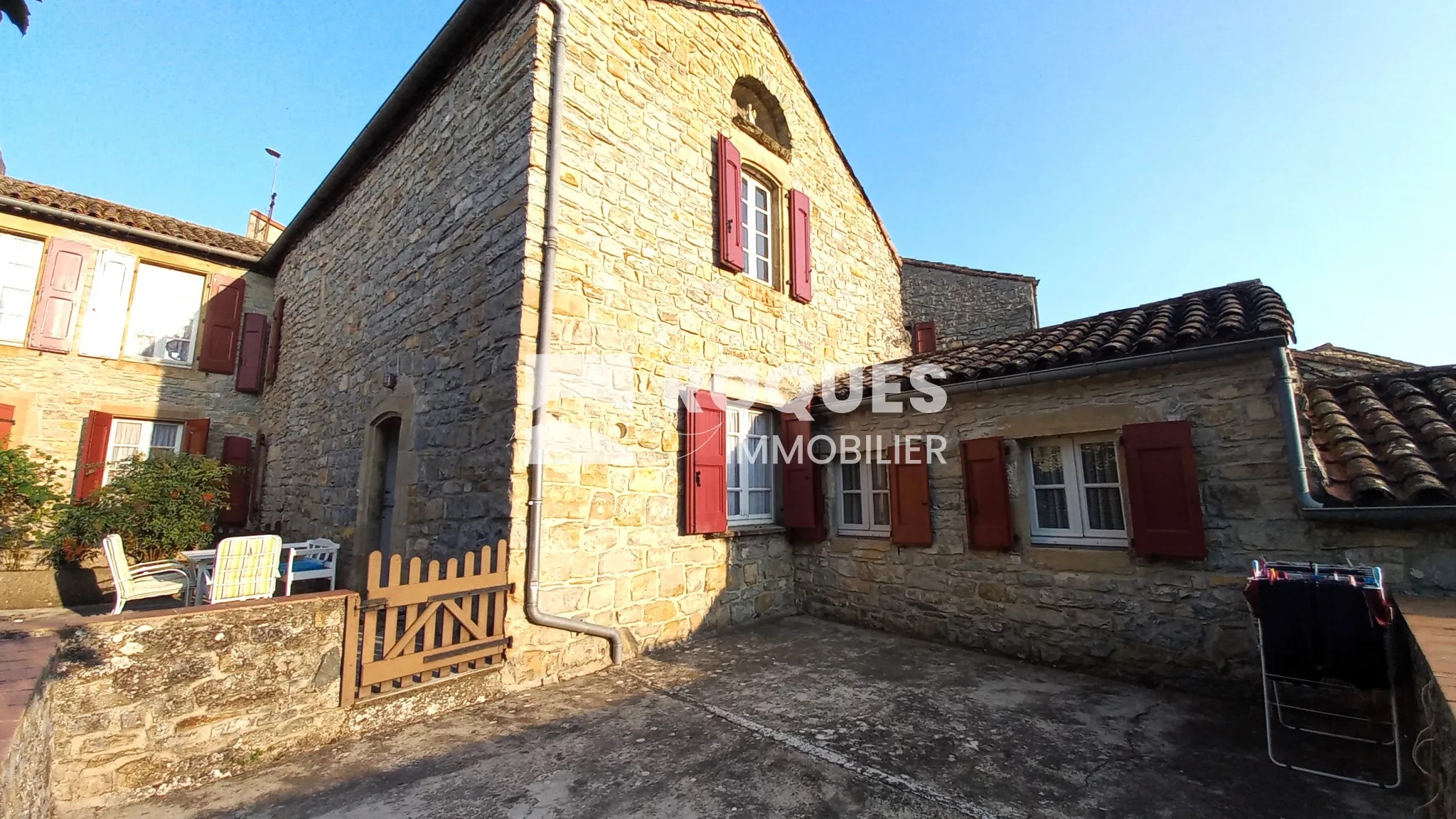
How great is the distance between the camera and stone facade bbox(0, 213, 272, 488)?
7957mm

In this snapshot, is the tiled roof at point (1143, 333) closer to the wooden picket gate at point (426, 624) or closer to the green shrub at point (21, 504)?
the wooden picket gate at point (426, 624)

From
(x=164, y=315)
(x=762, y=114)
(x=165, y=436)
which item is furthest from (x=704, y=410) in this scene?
(x=164, y=315)

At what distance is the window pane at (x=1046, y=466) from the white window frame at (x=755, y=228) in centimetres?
361

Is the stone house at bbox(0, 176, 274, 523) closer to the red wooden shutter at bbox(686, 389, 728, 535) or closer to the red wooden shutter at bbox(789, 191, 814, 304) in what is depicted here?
the red wooden shutter at bbox(686, 389, 728, 535)

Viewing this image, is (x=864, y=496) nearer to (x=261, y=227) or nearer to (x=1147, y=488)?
→ (x=1147, y=488)

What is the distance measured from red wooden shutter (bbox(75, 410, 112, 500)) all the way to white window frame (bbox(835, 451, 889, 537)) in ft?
33.9

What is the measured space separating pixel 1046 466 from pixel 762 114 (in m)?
6.02

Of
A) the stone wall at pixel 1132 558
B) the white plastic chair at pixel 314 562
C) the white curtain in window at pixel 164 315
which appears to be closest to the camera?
the stone wall at pixel 1132 558

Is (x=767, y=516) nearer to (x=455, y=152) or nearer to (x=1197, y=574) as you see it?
(x=1197, y=574)

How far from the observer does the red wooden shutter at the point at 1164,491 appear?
4.23 meters

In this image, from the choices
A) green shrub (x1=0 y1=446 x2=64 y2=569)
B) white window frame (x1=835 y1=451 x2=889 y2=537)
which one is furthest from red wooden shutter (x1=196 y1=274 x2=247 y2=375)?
white window frame (x1=835 y1=451 x2=889 y2=537)

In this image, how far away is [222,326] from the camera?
32.4 feet

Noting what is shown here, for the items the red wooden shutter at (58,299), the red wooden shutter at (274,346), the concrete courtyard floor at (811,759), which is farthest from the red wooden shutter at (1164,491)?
the red wooden shutter at (58,299)

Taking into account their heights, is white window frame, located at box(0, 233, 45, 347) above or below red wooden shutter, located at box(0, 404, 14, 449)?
above
